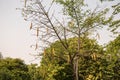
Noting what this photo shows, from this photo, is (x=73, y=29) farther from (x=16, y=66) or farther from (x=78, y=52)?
(x=16, y=66)

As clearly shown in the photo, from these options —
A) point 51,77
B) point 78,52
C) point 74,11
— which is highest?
point 74,11

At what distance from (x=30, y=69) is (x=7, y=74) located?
7.05 metres

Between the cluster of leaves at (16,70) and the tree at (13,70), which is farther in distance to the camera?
the cluster of leaves at (16,70)

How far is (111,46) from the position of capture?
1784 centimetres

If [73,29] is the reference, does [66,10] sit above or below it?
above

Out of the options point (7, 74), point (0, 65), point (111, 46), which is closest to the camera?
point (111, 46)

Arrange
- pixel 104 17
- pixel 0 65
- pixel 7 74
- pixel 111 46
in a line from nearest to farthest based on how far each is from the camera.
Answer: pixel 111 46, pixel 104 17, pixel 7 74, pixel 0 65

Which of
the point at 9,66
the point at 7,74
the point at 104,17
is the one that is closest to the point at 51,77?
the point at 7,74

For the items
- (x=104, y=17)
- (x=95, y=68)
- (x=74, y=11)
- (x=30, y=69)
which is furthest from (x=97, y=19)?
(x=30, y=69)

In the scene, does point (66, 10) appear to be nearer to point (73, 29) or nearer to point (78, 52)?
point (73, 29)

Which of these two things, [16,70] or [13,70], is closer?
[13,70]

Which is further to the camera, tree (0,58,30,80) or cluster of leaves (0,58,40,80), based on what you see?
cluster of leaves (0,58,40,80)

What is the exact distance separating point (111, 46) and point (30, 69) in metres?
21.1

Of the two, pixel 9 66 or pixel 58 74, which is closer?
pixel 58 74
